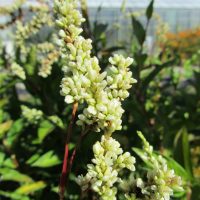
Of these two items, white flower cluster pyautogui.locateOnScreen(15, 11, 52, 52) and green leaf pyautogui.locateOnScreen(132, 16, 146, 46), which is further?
green leaf pyautogui.locateOnScreen(132, 16, 146, 46)

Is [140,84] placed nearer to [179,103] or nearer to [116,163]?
[179,103]

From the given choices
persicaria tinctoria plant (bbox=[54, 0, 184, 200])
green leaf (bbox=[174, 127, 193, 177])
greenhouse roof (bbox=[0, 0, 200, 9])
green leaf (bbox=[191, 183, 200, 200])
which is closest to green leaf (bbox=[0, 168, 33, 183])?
green leaf (bbox=[174, 127, 193, 177])

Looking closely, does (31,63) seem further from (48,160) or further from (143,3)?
(143,3)

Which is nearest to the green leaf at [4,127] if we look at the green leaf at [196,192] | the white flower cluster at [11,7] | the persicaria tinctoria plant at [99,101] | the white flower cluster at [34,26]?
the white flower cluster at [34,26]

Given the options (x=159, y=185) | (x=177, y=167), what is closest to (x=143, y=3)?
(x=177, y=167)

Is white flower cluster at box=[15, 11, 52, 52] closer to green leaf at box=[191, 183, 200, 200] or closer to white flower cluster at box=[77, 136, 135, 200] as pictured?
green leaf at box=[191, 183, 200, 200]
